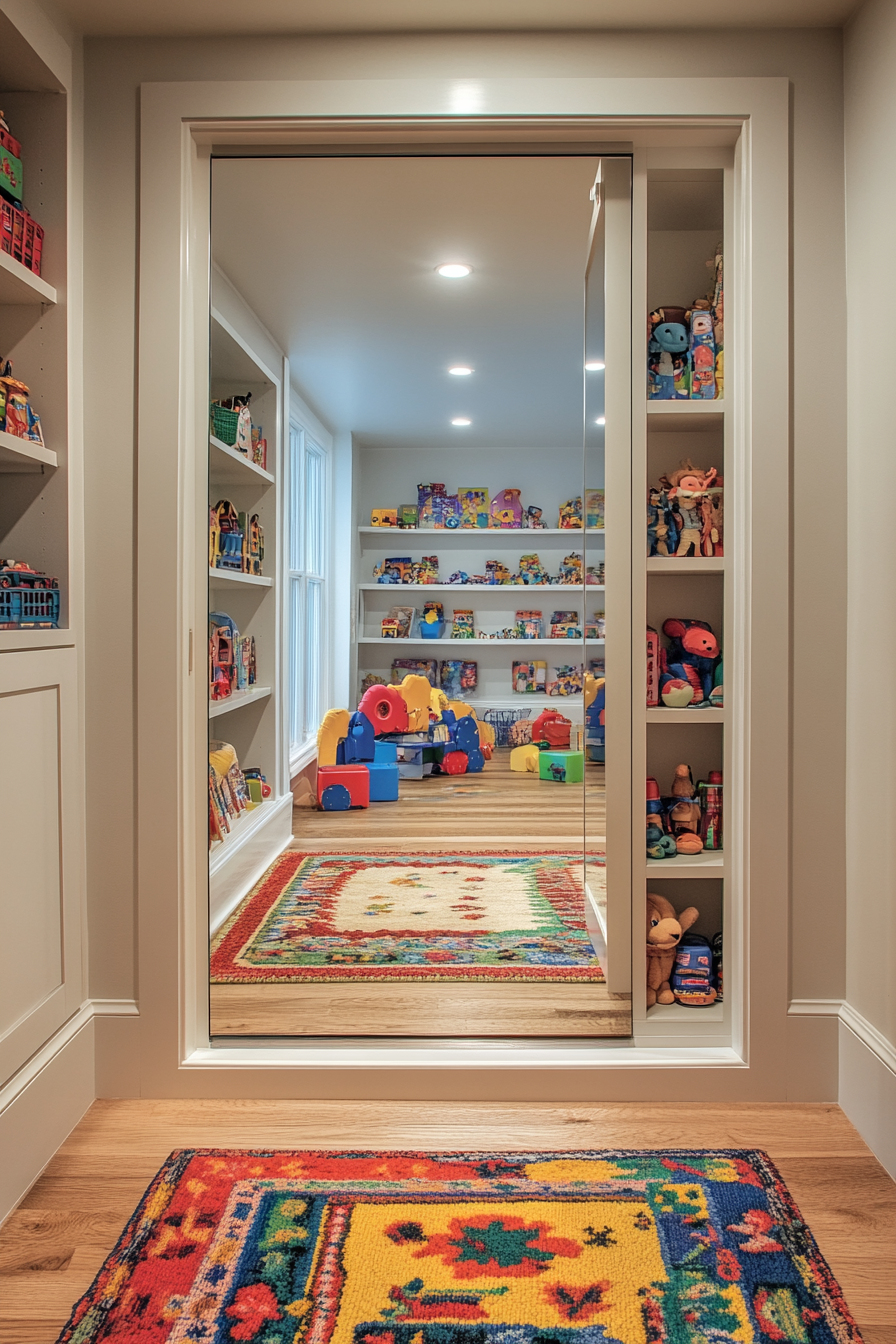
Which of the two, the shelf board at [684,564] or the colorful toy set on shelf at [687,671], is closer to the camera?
the shelf board at [684,564]

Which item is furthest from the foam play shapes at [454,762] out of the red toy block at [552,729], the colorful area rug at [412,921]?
the colorful area rug at [412,921]

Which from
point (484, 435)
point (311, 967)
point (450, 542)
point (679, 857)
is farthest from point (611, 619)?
point (450, 542)

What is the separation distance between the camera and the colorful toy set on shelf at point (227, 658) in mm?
3651

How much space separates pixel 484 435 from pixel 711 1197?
629 centimetres

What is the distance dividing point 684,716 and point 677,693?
0.09 m

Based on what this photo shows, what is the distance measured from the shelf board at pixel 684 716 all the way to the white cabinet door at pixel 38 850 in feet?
4.38

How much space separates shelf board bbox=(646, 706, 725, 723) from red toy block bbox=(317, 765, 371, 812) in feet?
11.1

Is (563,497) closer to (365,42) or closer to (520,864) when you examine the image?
(520,864)

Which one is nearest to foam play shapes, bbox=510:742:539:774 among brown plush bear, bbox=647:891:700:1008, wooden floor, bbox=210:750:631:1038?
wooden floor, bbox=210:750:631:1038

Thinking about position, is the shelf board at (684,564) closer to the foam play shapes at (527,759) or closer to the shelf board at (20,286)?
the shelf board at (20,286)

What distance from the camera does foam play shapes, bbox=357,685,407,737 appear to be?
615cm

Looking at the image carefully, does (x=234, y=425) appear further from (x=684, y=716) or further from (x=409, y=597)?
(x=409, y=597)

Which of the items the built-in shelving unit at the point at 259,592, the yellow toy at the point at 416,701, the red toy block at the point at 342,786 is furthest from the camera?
the yellow toy at the point at 416,701

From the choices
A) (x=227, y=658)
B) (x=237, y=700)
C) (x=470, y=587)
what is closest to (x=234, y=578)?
(x=227, y=658)
